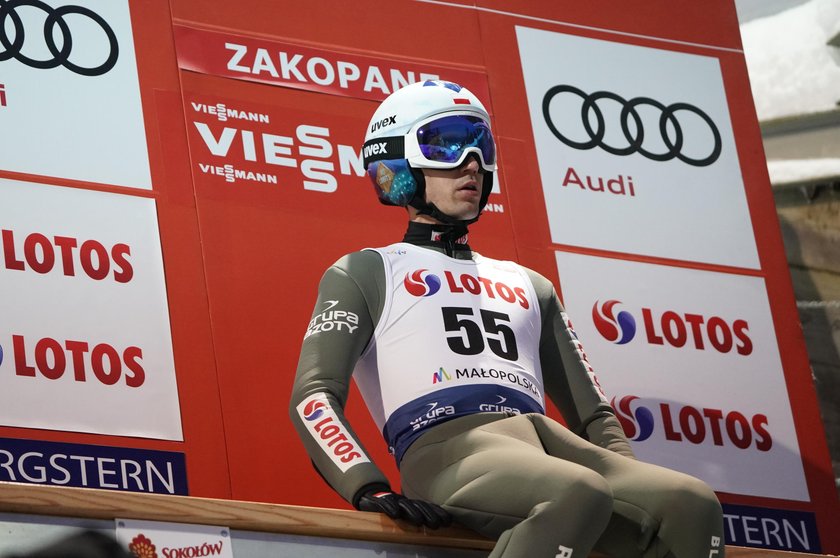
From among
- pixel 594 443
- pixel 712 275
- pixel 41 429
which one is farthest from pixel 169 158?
pixel 712 275

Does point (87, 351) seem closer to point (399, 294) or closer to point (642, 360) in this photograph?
point (399, 294)

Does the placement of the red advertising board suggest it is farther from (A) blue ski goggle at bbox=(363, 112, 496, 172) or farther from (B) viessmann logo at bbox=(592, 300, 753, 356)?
(A) blue ski goggle at bbox=(363, 112, 496, 172)

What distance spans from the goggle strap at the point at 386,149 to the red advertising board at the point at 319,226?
80 centimetres

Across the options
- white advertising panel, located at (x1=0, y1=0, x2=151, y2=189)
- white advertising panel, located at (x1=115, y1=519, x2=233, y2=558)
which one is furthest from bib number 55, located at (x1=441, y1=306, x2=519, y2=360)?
white advertising panel, located at (x1=0, y1=0, x2=151, y2=189)

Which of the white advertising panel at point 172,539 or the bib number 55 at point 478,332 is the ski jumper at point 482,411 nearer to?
the bib number 55 at point 478,332

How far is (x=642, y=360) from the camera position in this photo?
4.54 m

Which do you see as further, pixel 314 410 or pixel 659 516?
pixel 314 410

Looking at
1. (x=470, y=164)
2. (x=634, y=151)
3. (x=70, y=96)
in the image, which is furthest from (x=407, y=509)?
(x=634, y=151)

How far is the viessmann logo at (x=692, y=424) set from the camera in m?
4.45

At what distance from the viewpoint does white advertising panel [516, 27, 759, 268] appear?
4.65m

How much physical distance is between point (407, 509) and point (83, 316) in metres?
1.30

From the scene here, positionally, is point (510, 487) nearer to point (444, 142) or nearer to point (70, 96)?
point (444, 142)

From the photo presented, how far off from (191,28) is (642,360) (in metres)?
1.57

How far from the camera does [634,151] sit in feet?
15.8
